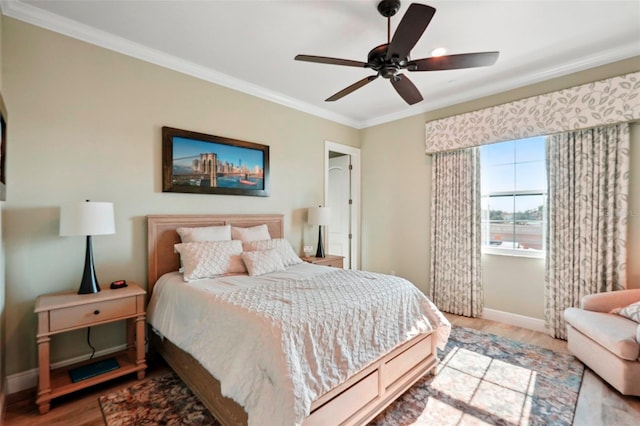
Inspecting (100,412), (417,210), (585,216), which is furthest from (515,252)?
(100,412)

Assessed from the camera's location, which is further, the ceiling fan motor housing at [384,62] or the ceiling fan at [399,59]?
the ceiling fan motor housing at [384,62]

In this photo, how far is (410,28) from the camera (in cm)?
169

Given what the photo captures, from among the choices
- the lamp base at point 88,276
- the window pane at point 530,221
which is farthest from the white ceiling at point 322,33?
the lamp base at point 88,276

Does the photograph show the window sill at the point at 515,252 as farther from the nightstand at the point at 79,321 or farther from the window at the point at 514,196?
the nightstand at the point at 79,321

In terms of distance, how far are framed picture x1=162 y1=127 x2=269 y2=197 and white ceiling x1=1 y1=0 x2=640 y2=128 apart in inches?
27.9

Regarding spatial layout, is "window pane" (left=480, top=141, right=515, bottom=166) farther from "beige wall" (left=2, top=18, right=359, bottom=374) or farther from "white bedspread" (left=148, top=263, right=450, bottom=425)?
"beige wall" (left=2, top=18, right=359, bottom=374)

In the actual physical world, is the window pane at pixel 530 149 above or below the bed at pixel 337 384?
above

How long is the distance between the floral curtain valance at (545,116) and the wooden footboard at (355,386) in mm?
2565

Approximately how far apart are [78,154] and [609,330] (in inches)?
180

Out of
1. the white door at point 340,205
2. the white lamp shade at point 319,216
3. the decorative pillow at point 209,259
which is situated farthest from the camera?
the white door at point 340,205

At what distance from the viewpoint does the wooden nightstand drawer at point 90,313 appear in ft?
6.48

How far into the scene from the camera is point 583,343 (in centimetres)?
249

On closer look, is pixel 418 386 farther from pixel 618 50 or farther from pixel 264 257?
pixel 618 50

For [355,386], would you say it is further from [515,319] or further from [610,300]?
[515,319]
